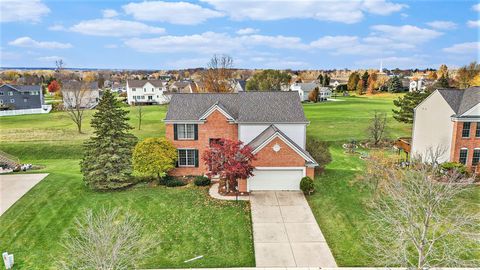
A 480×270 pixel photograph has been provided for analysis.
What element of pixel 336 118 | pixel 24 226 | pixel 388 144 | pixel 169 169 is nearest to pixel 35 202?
pixel 24 226

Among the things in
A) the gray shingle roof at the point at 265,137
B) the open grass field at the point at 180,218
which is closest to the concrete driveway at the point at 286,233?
the open grass field at the point at 180,218

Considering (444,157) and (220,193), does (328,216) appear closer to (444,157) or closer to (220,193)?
(220,193)

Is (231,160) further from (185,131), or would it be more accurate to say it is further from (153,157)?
(185,131)

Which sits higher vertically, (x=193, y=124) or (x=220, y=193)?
(x=193, y=124)

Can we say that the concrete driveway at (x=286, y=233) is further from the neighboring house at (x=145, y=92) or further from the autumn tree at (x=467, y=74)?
the autumn tree at (x=467, y=74)

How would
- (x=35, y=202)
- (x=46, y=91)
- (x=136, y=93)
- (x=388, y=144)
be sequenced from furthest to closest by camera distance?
(x=46, y=91), (x=136, y=93), (x=388, y=144), (x=35, y=202)

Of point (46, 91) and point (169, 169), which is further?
point (46, 91)

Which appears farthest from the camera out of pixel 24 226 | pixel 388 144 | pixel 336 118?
pixel 336 118
